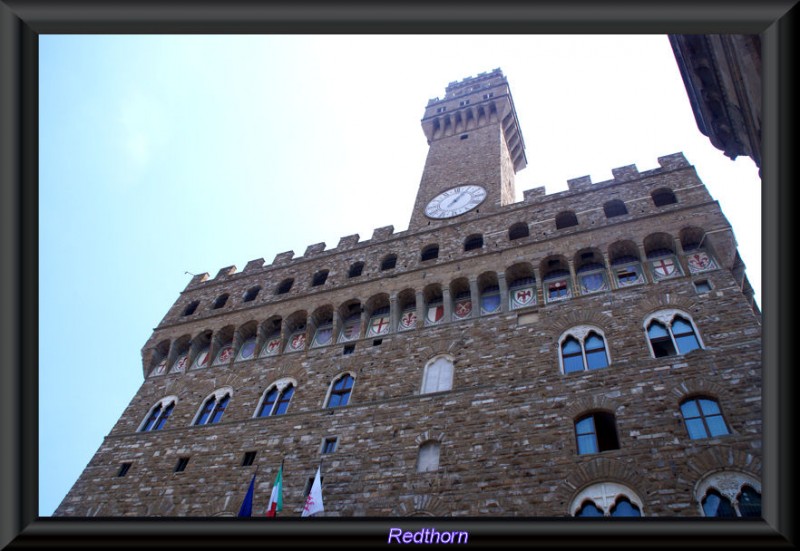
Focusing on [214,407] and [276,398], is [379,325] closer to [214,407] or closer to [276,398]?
[276,398]

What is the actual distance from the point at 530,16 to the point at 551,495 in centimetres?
953

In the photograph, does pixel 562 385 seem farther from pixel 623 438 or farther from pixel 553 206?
pixel 553 206

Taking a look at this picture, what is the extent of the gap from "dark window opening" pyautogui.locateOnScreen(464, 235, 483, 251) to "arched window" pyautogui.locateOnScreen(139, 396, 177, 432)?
31.9 feet

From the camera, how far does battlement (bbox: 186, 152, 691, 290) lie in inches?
651

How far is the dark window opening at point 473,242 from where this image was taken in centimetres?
1731

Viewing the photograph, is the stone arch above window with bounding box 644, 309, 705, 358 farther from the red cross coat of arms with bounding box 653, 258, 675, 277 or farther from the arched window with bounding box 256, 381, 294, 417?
the arched window with bounding box 256, 381, 294, 417

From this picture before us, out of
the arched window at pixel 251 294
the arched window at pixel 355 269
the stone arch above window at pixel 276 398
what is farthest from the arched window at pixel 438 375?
the arched window at pixel 251 294

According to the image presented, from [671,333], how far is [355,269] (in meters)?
9.69

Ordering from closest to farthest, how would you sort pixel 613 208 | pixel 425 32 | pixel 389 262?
pixel 425 32 < pixel 613 208 < pixel 389 262

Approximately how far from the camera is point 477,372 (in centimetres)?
1346

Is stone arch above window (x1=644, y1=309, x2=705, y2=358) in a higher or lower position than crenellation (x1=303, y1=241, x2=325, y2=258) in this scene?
lower

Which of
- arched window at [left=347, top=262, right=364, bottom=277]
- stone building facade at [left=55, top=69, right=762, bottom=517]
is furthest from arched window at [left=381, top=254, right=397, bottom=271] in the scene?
arched window at [left=347, top=262, right=364, bottom=277]

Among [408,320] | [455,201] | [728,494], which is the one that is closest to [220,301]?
[408,320]

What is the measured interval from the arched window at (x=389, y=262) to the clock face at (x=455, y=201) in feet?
8.73
